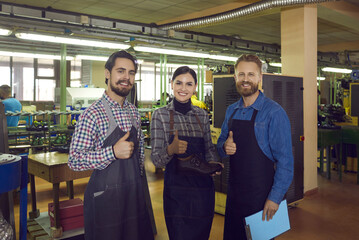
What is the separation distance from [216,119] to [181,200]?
84.6 inches

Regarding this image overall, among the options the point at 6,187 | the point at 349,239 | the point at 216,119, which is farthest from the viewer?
the point at 216,119

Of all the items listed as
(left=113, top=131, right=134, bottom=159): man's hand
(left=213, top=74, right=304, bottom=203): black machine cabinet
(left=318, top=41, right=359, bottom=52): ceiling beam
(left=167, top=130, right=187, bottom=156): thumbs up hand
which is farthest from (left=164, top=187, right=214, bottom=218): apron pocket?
(left=318, top=41, right=359, bottom=52): ceiling beam

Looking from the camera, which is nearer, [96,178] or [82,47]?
[96,178]

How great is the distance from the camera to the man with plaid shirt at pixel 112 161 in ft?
5.73

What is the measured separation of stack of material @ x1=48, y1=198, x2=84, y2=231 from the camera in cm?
342

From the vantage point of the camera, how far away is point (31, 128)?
611cm

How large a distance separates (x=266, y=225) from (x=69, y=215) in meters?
2.36

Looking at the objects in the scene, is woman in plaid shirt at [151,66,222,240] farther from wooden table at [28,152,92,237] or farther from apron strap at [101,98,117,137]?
wooden table at [28,152,92,237]

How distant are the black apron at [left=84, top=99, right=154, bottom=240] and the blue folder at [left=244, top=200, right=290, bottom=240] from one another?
24.8 inches

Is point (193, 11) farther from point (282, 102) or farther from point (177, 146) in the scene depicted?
point (177, 146)

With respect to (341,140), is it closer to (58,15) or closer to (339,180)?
(339,180)

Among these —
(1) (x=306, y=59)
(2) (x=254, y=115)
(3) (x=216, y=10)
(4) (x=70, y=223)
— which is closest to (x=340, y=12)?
(1) (x=306, y=59)

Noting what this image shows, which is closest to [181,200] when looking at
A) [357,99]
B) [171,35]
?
[171,35]

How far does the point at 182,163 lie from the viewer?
1.99 m
